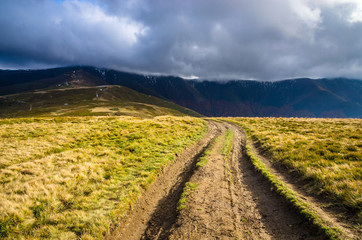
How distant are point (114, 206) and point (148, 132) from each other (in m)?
15.4

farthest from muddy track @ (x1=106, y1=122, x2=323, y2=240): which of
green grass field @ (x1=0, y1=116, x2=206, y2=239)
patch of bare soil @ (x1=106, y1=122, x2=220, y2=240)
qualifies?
green grass field @ (x1=0, y1=116, x2=206, y2=239)

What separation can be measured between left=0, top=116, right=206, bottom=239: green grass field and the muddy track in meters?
1.02

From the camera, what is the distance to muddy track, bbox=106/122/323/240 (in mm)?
6562

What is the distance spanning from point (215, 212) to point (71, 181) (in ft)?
29.1

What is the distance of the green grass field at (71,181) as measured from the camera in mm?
6830

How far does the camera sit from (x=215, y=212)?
766 centimetres

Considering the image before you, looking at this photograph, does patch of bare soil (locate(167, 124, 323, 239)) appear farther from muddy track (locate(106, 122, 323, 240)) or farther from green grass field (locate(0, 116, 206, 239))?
green grass field (locate(0, 116, 206, 239))

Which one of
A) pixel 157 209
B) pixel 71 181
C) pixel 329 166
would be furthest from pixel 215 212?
pixel 329 166

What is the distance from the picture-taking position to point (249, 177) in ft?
39.0

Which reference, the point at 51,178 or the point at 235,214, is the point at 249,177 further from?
the point at 51,178

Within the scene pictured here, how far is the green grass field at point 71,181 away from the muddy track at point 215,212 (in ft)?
3.35

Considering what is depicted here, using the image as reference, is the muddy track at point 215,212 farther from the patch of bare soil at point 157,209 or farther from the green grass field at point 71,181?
the green grass field at point 71,181

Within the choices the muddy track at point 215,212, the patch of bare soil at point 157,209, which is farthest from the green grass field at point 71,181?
the muddy track at point 215,212

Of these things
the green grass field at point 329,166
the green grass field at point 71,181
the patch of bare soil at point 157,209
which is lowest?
the patch of bare soil at point 157,209
